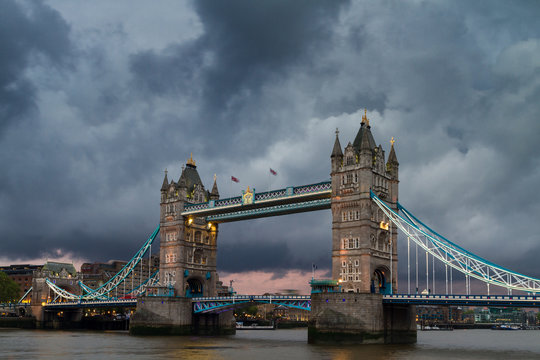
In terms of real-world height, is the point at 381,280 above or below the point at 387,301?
above

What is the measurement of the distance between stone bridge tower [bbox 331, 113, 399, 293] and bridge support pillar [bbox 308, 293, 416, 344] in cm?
355

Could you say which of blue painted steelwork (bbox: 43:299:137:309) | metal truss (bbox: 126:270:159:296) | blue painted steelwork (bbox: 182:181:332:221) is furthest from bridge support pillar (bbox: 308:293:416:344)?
blue painted steelwork (bbox: 43:299:137:309)

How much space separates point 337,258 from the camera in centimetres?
7506

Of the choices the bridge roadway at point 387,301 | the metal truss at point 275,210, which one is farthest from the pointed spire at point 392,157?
the bridge roadway at point 387,301

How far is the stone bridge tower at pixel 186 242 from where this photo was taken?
95625 millimetres

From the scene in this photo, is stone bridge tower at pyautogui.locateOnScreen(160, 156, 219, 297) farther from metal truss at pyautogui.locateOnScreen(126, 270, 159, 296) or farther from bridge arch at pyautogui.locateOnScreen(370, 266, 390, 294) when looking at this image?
bridge arch at pyautogui.locateOnScreen(370, 266, 390, 294)

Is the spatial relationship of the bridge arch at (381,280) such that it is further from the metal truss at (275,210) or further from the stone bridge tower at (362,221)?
the metal truss at (275,210)

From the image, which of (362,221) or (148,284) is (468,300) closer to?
(362,221)

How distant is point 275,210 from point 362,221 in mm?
16772

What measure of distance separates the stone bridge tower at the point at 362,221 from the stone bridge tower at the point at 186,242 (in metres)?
29.5

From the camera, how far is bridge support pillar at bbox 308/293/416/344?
220ft

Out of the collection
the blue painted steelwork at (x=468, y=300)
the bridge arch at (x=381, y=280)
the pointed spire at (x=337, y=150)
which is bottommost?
the blue painted steelwork at (x=468, y=300)

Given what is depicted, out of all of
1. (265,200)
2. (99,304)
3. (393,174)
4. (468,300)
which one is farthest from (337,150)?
(99,304)

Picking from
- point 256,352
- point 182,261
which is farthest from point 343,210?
point 182,261
